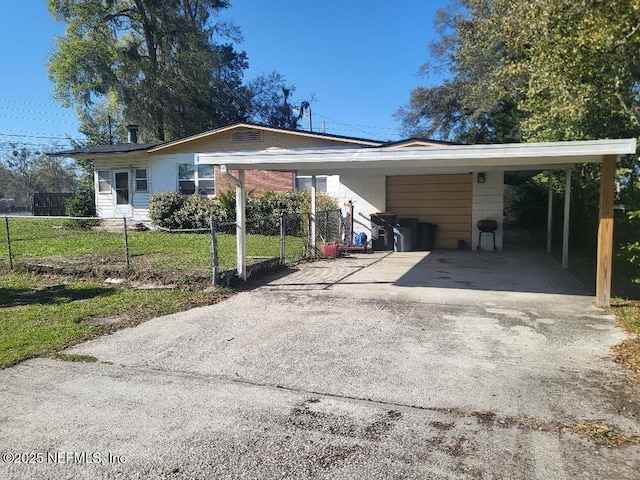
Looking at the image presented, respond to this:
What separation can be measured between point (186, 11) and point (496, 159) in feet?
95.8

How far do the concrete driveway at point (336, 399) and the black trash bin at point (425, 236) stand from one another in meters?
7.05

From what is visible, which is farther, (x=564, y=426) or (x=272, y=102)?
(x=272, y=102)

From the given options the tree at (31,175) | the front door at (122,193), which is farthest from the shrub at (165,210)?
the tree at (31,175)

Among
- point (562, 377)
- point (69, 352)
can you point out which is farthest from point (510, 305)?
point (69, 352)

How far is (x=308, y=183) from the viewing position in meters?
17.4

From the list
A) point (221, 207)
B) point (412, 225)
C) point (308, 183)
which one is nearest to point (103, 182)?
point (221, 207)

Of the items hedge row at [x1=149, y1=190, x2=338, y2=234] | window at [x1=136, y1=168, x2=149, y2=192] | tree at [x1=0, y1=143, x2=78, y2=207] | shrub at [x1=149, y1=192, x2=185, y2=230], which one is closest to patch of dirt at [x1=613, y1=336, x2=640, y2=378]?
hedge row at [x1=149, y1=190, x2=338, y2=234]

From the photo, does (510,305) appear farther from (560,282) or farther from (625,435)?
(625,435)

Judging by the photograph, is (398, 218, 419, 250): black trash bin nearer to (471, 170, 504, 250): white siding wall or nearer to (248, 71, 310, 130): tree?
(471, 170, 504, 250): white siding wall

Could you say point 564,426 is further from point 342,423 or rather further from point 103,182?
point 103,182

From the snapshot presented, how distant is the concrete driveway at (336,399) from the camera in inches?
108

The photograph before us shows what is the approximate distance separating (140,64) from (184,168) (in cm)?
1235

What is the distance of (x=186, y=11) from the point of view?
29.9 meters

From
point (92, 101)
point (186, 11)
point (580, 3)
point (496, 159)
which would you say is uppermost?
point (186, 11)
